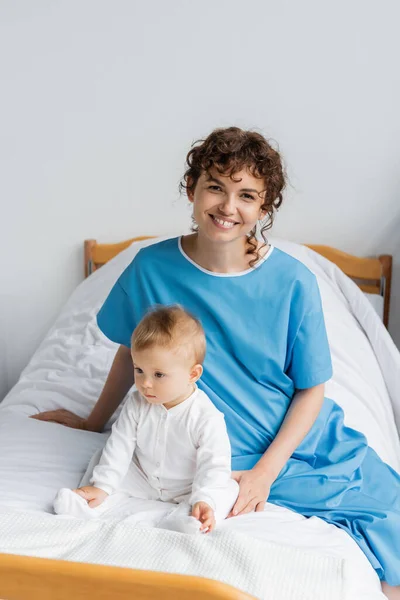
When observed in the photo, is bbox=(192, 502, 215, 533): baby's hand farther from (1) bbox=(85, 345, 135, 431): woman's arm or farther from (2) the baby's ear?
(1) bbox=(85, 345, 135, 431): woman's arm

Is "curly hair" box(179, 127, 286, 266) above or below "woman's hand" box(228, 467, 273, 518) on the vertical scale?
above

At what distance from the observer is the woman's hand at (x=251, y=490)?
4.51 ft

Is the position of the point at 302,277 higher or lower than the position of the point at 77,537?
higher

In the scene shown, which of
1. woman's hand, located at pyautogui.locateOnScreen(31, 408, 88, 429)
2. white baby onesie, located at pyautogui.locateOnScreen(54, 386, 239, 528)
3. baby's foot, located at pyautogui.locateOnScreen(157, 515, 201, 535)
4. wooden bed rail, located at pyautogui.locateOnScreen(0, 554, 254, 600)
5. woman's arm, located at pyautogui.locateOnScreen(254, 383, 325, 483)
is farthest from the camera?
woman's hand, located at pyautogui.locateOnScreen(31, 408, 88, 429)

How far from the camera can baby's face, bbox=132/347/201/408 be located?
1.32 meters

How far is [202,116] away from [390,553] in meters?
1.67

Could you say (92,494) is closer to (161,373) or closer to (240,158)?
(161,373)

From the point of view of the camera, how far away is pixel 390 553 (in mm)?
1380

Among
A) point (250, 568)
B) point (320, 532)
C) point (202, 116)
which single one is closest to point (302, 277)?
point (320, 532)

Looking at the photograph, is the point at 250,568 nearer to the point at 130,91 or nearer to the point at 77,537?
the point at 77,537

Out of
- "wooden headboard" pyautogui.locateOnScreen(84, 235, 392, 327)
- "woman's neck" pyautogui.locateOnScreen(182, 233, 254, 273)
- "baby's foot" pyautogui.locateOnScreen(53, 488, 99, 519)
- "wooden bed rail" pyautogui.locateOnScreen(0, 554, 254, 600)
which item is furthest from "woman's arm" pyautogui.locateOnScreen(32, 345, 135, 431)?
"wooden headboard" pyautogui.locateOnScreen(84, 235, 392, 327)

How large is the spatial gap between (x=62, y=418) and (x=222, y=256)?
57 cm

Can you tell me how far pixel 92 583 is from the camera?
0.89 meters

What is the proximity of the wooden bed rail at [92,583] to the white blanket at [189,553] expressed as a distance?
6.2 inches
